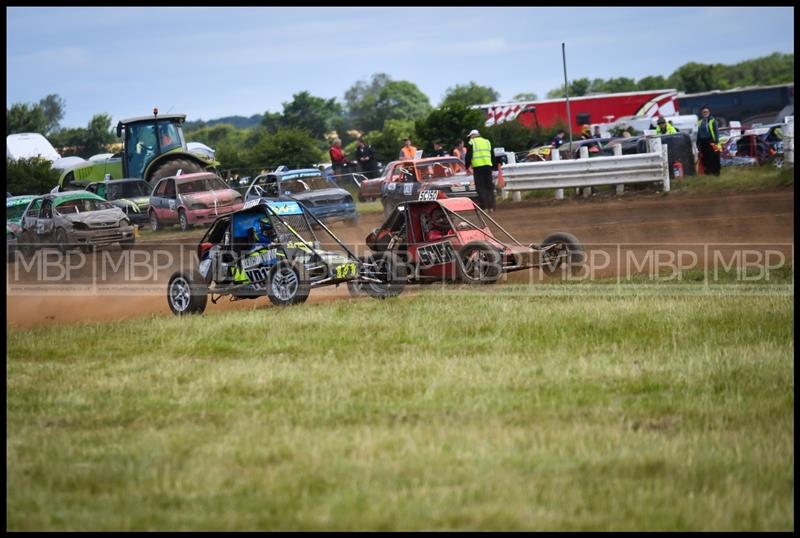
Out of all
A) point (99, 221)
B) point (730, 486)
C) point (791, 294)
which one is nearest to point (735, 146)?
point (99, 221)

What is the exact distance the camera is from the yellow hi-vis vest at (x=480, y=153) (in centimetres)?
2207

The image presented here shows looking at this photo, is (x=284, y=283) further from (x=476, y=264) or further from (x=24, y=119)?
(x=24, y=119)

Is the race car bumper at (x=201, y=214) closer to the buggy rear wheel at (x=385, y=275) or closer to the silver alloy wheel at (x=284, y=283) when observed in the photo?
the buggy rear wheel at (x=385, y=275)

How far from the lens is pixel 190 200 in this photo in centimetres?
2548

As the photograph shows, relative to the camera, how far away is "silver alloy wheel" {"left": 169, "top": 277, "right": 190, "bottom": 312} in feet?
43.8

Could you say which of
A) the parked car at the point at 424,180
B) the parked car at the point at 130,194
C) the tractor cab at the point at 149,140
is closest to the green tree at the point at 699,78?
the tractor cab at the point at 149,140

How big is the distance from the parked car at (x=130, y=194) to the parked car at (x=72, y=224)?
3864 mm

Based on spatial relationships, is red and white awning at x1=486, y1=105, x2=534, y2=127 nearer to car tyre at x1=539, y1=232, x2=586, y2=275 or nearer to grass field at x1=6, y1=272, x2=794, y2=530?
car tyre at x1=539, y1=232, x2=586, y2=275

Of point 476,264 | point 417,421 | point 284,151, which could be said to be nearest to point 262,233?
point 476,264

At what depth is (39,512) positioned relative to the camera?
5293 mm

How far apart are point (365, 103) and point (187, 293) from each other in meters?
106

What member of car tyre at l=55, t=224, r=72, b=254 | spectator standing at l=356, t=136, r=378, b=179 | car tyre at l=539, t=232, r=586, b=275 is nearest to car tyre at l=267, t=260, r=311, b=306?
car tyre at l=539, t=232, r=586, b=275

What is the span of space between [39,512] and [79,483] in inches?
18.5

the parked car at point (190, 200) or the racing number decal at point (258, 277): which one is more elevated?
the parked car at point (190, 200)
